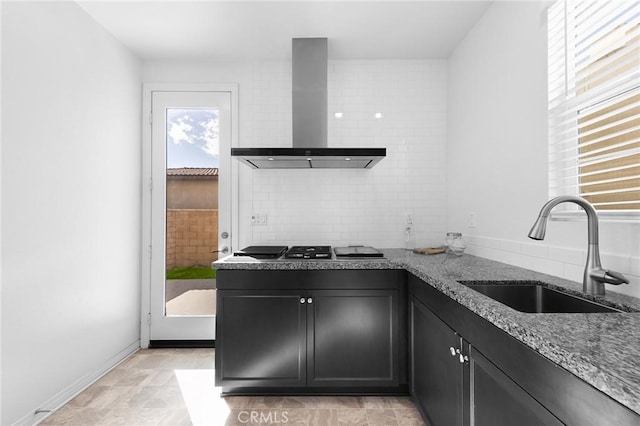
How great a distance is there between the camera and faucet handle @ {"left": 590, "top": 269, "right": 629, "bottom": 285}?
1.25 meters

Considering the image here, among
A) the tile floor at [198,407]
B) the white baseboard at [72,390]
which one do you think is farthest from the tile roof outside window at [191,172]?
the tile floor at [198,407]

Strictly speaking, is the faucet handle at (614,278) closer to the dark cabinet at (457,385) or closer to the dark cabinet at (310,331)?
the dark cabinet at (457,385)

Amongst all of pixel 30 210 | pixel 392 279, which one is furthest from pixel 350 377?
pixel 30 210

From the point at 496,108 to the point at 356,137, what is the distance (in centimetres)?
123

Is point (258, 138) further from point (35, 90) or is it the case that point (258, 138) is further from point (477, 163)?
point (477, 163)

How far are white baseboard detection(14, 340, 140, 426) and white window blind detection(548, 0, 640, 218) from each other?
3223 millimetres

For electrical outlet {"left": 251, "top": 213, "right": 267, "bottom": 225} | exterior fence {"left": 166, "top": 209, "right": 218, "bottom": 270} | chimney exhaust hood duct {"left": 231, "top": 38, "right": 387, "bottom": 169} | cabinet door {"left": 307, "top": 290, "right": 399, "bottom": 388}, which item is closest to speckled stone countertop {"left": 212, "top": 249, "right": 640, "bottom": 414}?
cabinet door {"left": 307, "top": 290, "right": 399, "bottom": 388}

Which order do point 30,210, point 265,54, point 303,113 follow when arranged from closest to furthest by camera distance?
point 30,210, point 303,113, point 265,54

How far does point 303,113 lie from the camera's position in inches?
113

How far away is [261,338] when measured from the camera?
2.33m

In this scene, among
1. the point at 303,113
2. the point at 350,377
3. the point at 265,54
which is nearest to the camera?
the point at 350,377

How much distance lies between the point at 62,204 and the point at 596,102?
10.0 feet

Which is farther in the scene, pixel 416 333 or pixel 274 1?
pixel 274 1

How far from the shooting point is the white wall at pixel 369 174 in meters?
3.21
